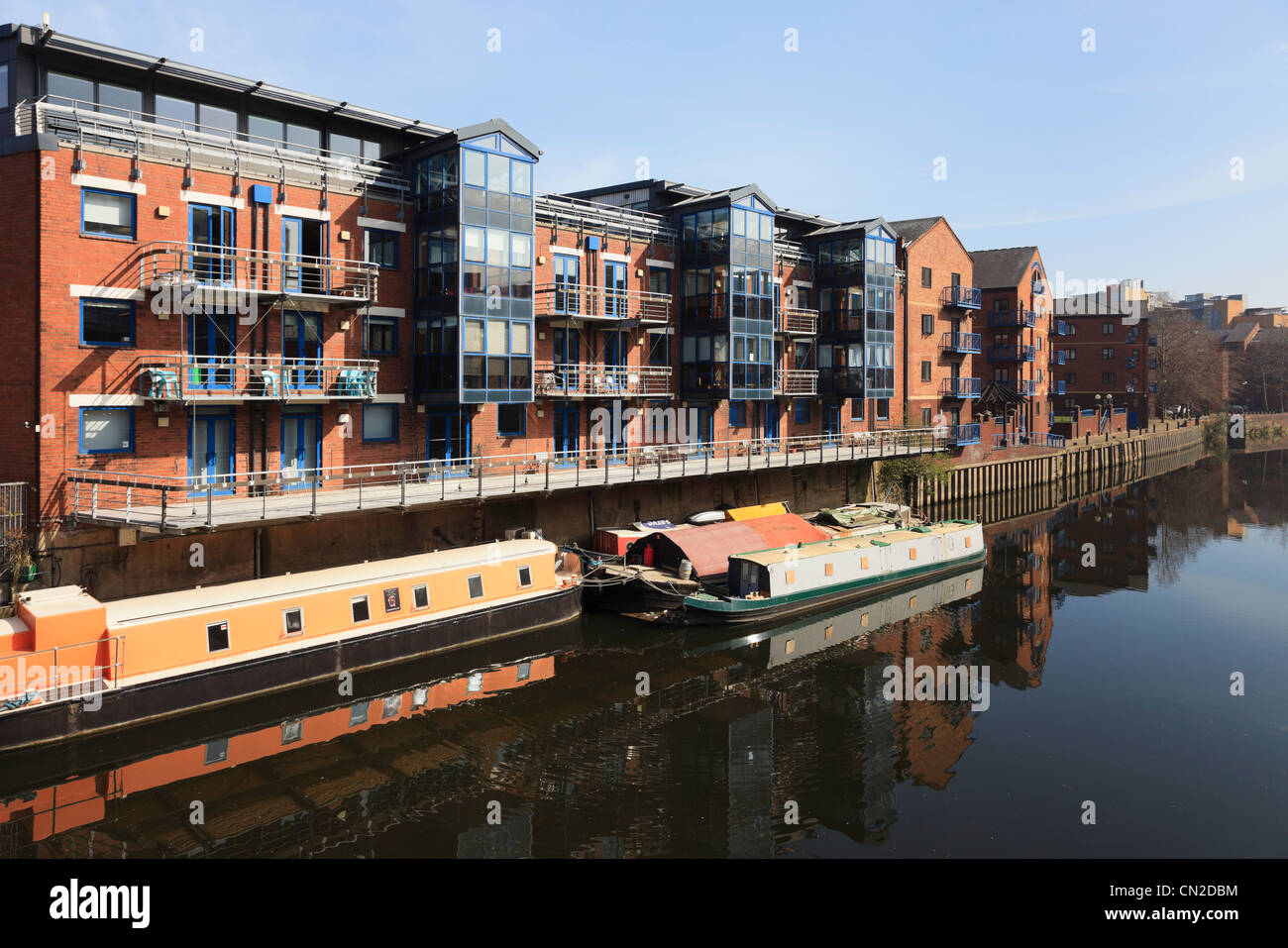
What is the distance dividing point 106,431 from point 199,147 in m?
9.03

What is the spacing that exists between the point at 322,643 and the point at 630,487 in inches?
651

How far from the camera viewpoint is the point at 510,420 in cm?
3519

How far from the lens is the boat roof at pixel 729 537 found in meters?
31.0

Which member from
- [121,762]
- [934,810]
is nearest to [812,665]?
[934,810]

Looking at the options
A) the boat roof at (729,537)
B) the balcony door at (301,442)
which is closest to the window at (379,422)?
the balcony door at (301,442)

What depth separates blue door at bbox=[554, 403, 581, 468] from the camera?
3719cm

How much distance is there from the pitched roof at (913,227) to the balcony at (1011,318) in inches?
634

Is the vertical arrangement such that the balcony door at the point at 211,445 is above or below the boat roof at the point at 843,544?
above

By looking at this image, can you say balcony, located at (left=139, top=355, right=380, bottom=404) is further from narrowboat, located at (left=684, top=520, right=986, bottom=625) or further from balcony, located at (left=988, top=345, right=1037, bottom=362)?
balcony, located at (left=988, top=345, right=1037, bottom=362)

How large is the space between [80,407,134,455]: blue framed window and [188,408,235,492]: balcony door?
1709mm

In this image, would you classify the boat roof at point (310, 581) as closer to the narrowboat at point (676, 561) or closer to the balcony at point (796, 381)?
the narrowboat at point (676, 561)

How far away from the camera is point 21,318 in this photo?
23.6 metres

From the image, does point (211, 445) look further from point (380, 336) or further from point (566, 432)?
point (566, 432)

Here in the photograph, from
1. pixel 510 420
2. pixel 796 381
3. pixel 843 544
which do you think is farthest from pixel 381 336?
pixel 796 381
